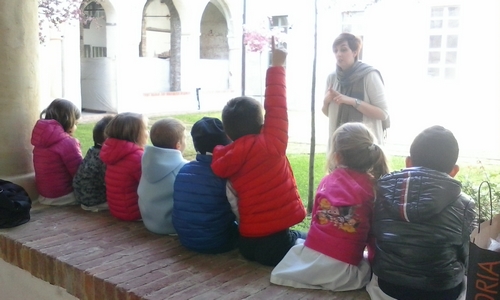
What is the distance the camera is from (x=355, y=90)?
273 cm

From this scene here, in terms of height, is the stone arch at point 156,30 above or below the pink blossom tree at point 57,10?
above

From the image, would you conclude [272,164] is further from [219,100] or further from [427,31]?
[219,100]

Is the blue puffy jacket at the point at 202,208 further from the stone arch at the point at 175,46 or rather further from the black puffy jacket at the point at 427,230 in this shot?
the stone arch at the point at 175,46

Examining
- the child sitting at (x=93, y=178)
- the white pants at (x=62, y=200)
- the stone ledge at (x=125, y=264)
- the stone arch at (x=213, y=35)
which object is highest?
the stone arch at (x=213, y=35)

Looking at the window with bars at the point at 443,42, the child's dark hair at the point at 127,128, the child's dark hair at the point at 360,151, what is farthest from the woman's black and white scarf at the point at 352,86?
the window with bars at the point at 443,42

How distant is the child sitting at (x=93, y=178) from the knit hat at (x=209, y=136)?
871mm

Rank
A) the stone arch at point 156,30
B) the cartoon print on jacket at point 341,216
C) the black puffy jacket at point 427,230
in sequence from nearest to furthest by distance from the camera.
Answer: the black puffy jacket at point 427,230 < the cartoon print on jacket at point 341,216 < the stone arch at point 156,30

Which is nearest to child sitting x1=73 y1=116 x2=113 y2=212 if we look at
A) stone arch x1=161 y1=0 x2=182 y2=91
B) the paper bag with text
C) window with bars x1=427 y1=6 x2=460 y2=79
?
the paper bag with text

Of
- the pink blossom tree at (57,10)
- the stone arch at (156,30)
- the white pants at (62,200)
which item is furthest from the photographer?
the stone arch at (156,30)

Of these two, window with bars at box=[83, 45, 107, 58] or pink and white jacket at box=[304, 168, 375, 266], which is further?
window with bars at box=[83, 45, 107, 58]

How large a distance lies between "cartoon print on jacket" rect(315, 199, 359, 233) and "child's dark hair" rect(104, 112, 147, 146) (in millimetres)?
1229

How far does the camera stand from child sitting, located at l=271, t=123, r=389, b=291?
1914mm

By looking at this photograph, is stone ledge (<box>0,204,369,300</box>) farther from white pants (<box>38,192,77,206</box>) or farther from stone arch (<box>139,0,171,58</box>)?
stone arch (<box>139,0,171,58</box>)

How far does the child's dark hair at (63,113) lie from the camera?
3.05 m
